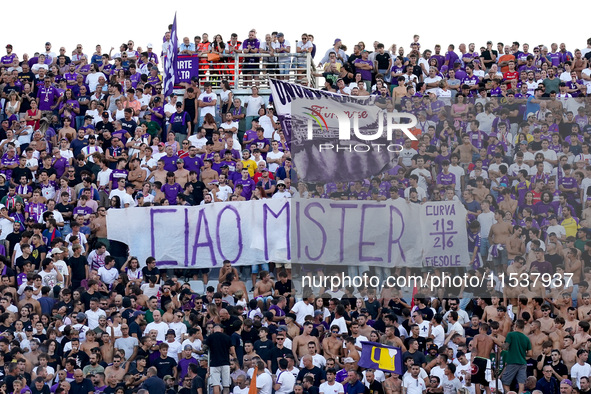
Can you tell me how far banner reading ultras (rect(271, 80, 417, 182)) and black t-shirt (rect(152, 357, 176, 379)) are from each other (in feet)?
14.9

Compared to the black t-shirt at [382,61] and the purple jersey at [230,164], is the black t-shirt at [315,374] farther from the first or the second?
the black t-shirt at [382,61]

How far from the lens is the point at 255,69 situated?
27.2 m

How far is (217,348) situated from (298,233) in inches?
139

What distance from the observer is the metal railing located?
89.2 ft

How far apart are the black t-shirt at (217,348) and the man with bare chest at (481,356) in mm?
3559

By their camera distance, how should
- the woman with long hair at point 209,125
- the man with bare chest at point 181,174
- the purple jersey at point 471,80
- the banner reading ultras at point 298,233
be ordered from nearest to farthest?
the banner reading ultras at point 298,233, the man with bare chest at point 181,174, the woman with long hair at point 209,125, the purple jersey at point 471,80

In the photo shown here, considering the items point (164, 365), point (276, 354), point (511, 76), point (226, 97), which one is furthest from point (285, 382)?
point (511, 76)

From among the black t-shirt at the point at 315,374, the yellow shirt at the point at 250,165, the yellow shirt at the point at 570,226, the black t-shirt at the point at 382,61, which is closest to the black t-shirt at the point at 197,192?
the yellow shirt at the point at 250,165

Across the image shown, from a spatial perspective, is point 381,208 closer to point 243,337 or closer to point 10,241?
point 243,337

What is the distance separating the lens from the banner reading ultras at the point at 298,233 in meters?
20.0

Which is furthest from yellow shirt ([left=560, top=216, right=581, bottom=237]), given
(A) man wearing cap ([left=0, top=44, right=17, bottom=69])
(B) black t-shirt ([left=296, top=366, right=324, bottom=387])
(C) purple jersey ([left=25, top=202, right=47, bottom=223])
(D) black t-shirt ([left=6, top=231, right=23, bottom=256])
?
(A) man wearing cap ([left=0, top=44, right=17, bottom=69])

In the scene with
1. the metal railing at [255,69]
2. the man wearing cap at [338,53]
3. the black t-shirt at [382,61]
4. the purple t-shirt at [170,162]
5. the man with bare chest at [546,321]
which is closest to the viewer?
the man with bare chest at [546,321]

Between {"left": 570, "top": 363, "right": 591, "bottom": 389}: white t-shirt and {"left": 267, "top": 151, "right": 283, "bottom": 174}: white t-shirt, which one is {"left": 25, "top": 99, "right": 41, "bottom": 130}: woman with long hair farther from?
{"left": 570, "top": 363, "right": 591, "bottom": 389}: white t-shirt

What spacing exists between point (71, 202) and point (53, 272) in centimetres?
230
